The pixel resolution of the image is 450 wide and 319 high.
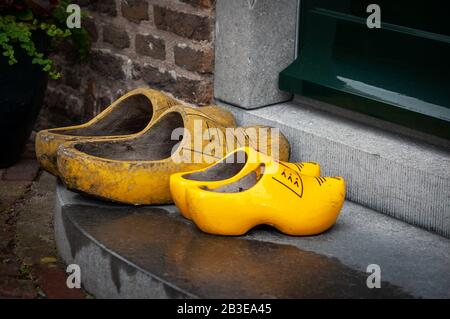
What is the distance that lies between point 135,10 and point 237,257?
1438 mm

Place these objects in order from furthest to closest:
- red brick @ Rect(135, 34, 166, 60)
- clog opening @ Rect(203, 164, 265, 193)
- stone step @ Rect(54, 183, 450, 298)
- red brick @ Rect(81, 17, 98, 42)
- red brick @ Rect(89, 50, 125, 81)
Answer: red brick @ Rect(81, 17, 98, 42) → red brick @ Rect(89, 50, 125, 81) → red brick @ Rect(135, 34, 166, 60) → clog opening @ Rect(203, 164, 265, 193) → stone step @ Rect(54, 183, 450, 298)

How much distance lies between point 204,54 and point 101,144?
1.88 feet

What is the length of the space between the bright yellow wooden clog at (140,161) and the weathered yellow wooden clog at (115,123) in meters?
0.08

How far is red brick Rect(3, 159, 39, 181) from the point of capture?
12.0 feet

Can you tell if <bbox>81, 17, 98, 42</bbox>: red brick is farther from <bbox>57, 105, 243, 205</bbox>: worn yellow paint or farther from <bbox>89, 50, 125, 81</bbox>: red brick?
<bbox>57, 105, 243, 205</bbox>: worn yellow paint

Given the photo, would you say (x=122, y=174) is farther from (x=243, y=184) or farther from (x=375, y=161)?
(x=375, y=161)

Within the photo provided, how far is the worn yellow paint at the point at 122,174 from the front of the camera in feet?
9.18

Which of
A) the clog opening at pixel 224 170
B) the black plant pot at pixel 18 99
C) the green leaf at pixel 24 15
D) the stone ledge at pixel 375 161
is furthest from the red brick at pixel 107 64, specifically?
the clog opening at pixel 224 170

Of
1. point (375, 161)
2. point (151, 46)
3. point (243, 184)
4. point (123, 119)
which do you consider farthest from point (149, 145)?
point (375, 161)

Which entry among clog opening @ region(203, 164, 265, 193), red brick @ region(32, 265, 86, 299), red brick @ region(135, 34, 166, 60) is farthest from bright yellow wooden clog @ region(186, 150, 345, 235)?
red brick @ region(135, 34, 166, 60)

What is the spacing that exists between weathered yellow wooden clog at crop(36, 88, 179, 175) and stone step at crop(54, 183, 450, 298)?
10.2 inches

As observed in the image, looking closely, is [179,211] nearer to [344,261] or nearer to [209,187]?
[209,187]

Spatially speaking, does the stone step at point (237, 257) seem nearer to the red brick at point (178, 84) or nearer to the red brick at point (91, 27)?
the red brick at point (178, 84)
